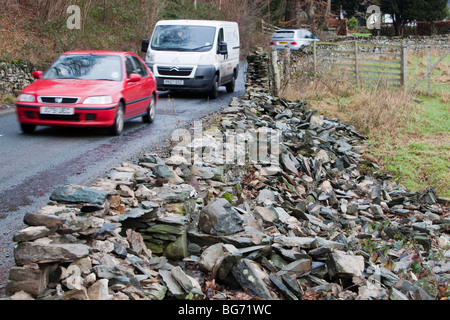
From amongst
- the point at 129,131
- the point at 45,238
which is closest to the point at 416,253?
the point at 45,238

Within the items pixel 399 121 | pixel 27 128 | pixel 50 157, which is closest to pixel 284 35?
pixel 399 121

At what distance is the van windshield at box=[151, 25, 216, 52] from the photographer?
17.3m

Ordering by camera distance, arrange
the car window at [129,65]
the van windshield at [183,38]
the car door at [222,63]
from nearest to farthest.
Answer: the car window at [129,65], the van windshield at [183,38], the car door at [222,63]

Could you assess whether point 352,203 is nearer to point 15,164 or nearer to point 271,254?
point 271,254

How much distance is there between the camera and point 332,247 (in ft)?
20.3

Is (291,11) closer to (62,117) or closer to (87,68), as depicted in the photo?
(87,68)

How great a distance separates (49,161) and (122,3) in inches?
856

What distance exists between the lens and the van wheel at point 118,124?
10.9 meters

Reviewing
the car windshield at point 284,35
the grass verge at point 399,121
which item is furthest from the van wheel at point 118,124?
the car windshield at point 284,35

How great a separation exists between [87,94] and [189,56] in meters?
6.96

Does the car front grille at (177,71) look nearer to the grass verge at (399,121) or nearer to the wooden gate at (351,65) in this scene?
the grass verge at (399,121)

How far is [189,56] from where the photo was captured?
→ 1694 centimetres

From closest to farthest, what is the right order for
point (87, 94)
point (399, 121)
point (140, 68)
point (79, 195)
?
point (79, 195)
point (87, 94)
point (140, 68)
point (399, 121)

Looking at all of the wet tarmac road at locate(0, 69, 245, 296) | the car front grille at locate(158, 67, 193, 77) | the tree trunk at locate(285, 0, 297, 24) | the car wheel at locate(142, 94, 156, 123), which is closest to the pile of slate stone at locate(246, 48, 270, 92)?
the car front grille at locate(158, 67, 193, 77)
